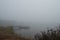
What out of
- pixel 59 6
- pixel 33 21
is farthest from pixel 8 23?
pixel 59 6

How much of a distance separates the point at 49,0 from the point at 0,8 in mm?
891

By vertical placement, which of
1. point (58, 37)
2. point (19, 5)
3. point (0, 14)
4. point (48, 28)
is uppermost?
point (19, 5)

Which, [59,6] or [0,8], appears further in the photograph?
[59,6]

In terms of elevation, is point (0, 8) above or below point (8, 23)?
above

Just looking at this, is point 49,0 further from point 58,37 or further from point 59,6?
point 58,37

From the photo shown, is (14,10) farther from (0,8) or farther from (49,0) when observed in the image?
(49,0)

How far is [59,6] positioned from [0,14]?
1.08m

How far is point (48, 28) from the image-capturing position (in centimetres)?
207

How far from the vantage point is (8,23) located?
2.02 metres

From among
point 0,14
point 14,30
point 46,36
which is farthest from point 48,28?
point 0,14

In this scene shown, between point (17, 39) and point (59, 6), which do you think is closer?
point (17, 39)

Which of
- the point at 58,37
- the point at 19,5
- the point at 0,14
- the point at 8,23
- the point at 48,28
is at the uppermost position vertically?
the point at 19,5

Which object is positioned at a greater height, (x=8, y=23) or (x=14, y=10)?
(x=14, y=10)

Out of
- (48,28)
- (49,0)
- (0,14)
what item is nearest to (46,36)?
(48,28)
